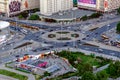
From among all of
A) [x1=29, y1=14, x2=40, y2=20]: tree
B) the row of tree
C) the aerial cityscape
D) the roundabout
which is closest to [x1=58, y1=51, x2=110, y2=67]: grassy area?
the aerial cityscape

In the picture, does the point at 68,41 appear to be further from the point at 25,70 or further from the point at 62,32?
the point at 25,70

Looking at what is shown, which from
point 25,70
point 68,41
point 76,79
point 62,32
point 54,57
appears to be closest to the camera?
point 76,79

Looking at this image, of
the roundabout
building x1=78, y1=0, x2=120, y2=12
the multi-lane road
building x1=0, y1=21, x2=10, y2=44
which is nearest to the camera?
the multi-lane road

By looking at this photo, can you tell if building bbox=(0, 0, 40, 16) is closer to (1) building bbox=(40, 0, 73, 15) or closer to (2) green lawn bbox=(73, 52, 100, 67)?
(1) building bbox=(40, 0, 73, 15)

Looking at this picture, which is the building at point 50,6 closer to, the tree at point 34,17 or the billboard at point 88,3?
the tree at point 34,17

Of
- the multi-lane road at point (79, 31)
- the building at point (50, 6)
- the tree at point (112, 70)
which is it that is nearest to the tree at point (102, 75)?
the tree at point (112, 70)

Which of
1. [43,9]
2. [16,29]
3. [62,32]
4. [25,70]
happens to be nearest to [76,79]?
[25,70]

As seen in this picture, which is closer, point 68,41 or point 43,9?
point 68,41
